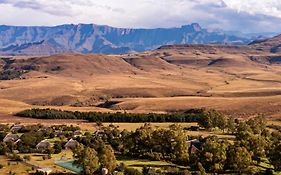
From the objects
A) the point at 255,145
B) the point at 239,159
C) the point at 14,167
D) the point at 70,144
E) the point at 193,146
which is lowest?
the point at 70,144

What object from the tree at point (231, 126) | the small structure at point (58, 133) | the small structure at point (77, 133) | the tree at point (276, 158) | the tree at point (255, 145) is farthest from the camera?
the tree at point (231, 126)

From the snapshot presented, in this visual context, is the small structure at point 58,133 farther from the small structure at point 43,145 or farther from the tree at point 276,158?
the tree at point 276,158

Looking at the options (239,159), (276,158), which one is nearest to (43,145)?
(239,159)

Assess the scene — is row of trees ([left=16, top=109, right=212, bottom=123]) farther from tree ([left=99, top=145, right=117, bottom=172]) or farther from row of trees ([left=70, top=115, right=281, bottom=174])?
tree ([left=99, top=145, right=117, bottom=172])

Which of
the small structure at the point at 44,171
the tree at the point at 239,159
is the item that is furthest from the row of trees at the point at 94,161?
the tree at the point at 239,159

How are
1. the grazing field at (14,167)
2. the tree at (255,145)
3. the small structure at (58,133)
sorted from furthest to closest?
1. the small structure at (58,133)
2. the tree at (255,145)
3. the grazing field at (14,167)

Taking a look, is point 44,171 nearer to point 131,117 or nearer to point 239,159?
point 239,159

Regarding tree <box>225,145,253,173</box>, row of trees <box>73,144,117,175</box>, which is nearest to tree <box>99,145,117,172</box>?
row of trees <box>73,144,117,175</box>

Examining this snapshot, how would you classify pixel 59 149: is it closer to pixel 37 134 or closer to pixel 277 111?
pixel 37 134

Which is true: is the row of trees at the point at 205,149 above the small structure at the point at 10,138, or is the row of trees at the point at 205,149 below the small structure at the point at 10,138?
above

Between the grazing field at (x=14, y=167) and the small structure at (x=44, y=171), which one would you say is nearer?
the small structure at (x=44, y=171)
